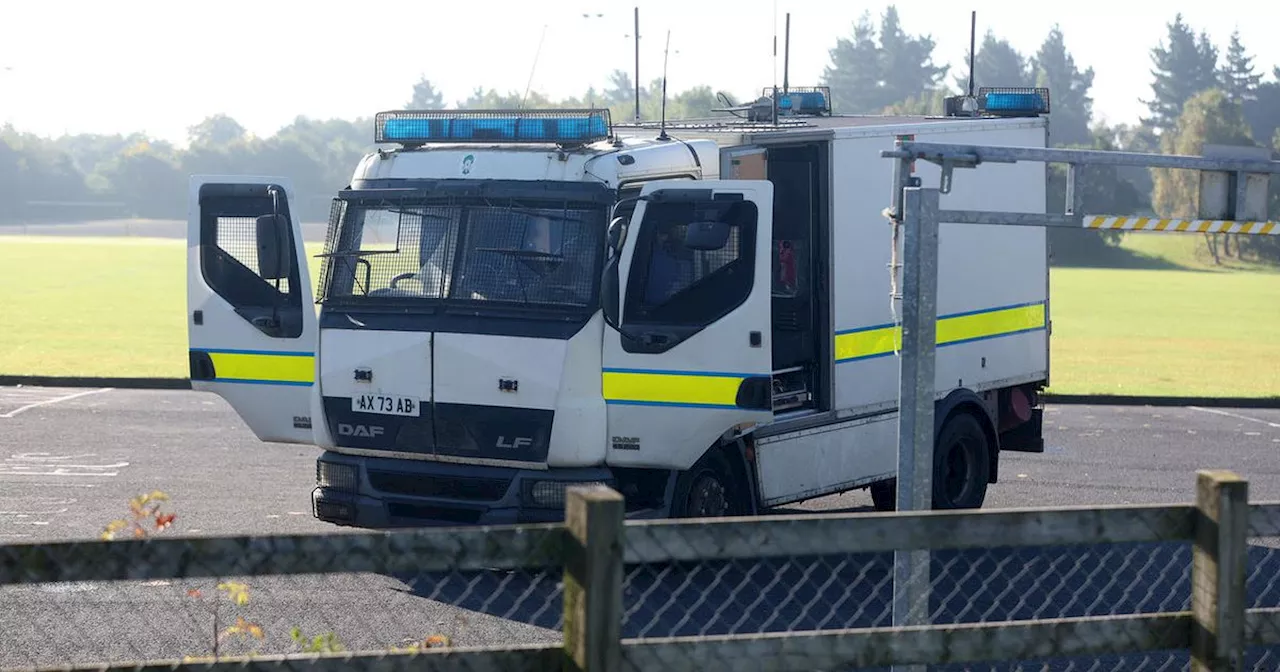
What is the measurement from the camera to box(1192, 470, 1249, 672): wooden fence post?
5156 millimetres

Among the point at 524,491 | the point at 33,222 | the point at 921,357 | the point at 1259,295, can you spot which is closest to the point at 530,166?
the point at 524,491

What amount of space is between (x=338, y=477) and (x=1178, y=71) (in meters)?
184

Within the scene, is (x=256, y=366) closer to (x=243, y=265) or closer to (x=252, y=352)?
(x=252, y=352)

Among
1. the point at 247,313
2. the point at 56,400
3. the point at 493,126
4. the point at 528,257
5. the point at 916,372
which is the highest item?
the point at 493,126

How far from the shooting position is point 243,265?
35.5 ft

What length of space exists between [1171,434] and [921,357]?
12.7m

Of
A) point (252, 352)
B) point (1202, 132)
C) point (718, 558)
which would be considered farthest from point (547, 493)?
point (1202, 132)

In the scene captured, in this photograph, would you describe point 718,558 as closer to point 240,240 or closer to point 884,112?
point 240,240

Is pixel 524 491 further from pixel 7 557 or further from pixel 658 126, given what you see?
pixel 7 557

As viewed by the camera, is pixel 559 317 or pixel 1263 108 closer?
pixel 559 317

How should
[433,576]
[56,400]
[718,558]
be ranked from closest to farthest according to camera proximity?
[718,558], [433,576], [56,400]

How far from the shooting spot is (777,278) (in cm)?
1165

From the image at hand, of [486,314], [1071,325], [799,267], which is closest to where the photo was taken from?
[486,314]

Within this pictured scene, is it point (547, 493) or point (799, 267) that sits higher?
point (799, 267)
